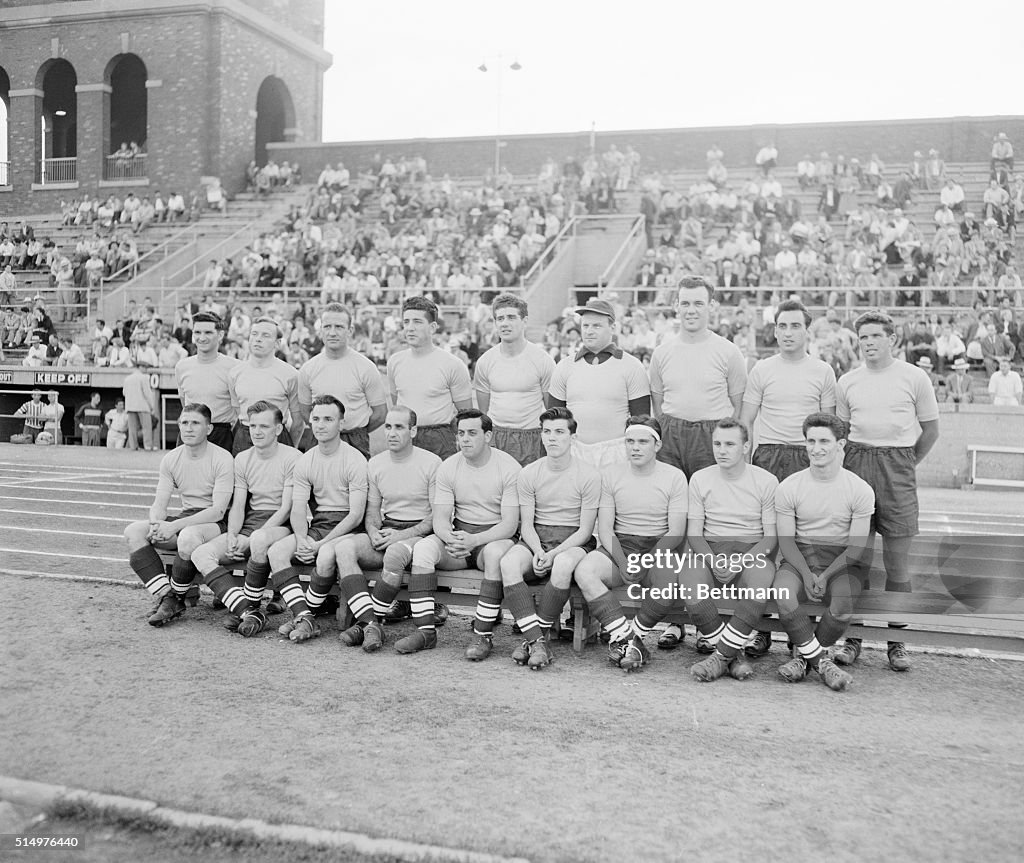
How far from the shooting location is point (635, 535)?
6559 millimetres

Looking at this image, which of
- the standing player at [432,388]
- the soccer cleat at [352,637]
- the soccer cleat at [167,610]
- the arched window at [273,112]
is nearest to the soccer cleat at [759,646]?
the soccer cleat at [352,637]

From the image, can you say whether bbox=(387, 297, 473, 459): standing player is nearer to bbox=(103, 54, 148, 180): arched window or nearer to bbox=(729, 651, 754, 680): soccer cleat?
bbox=(729, 651, 754, 680): soccer cleat

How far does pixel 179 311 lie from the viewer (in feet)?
81.5

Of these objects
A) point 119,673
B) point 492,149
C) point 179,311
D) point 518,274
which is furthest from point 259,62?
point 119,673

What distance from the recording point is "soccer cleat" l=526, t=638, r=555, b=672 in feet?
20.1

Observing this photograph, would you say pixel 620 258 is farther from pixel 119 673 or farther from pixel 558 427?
pixel 119 673

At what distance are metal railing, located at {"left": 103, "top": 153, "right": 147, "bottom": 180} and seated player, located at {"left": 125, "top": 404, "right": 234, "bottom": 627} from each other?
3010 centimetres

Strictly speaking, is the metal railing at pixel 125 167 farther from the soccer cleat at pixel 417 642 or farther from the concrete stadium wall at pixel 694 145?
the soccer cleat at pixel 417 642

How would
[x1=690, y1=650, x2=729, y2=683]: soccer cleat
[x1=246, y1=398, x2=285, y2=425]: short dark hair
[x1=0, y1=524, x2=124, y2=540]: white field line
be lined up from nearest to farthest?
[x1=690, y1=650, x2=729, y2=683]: soccer cleat → [x1=246, y1=398, x2=285, y2=425]: short dark hair → [x1=0, y1=524, x2=124, y2=540]: white field line

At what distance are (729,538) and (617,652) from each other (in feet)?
3.09

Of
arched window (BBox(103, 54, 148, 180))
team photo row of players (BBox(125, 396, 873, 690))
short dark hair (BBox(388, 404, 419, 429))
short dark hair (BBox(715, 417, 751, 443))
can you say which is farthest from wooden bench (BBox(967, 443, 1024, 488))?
arched window (BBox(103, 54, 148, 180))

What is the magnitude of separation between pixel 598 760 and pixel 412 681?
1.53 meters

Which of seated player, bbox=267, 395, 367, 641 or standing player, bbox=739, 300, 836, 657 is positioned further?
seated player, bbox=267, 395, 367, 641

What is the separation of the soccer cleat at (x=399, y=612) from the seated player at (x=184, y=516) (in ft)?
4.33
